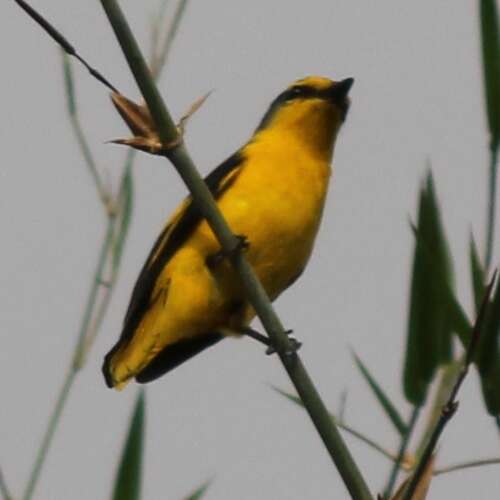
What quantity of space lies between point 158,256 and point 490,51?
1709 millimetres

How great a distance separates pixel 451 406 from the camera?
1.78m

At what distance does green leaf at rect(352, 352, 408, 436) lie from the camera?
227cm

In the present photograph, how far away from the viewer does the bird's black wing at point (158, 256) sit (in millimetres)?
3627

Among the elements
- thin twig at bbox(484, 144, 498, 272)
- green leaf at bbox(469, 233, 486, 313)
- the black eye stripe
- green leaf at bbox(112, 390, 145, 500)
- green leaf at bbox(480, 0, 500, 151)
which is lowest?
green leaf at bbox(112, 390, 145, 500)

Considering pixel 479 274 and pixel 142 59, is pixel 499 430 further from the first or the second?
pixel 142 59

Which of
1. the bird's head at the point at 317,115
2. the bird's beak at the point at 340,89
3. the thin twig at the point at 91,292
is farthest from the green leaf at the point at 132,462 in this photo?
the bird's beak at the point at 340,89

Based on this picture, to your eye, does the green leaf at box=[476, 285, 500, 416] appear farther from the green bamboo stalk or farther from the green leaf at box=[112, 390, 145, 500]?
the green leaf at box=[112, 390, 145, 500]

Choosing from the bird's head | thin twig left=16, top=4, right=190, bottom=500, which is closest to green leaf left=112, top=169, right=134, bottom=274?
thin twig left=16, top=4, right=190, bottom=500

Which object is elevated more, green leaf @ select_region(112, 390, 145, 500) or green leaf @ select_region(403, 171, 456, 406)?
green leaf @ select_region(403, 171, 456, 406)

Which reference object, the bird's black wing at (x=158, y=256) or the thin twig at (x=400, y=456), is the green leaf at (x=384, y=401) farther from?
the bird's black wing at (x=158, y=256)

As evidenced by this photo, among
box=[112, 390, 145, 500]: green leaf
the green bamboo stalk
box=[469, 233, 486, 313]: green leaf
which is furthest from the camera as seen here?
box=[112, 390, 145, 500]: green leaf

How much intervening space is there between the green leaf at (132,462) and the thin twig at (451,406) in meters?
0.71

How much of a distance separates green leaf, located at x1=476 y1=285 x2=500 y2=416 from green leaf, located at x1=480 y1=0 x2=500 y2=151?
0.39 metres

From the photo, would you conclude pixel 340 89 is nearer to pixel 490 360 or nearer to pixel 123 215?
pixel 123 215
